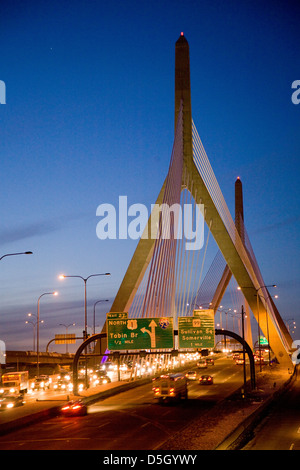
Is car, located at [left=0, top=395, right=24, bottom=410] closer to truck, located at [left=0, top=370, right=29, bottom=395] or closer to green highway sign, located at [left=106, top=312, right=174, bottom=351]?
green highway sign, located at [left=106, top=312, right=174, bottom=351]

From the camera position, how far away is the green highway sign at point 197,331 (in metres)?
41.9

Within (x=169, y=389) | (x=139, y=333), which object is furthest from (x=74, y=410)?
(x=139, y=333)

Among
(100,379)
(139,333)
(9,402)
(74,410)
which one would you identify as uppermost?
(139,333)

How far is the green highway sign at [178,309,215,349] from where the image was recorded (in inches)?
1651

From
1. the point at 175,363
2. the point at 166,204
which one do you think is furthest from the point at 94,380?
the point at 166,204

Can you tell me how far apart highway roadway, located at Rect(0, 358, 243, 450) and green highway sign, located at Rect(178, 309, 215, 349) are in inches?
154

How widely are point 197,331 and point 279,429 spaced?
51.9 ft

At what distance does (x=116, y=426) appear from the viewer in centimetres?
2839

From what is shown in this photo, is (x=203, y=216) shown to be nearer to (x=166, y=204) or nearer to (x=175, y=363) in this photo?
(x=166, y=204)

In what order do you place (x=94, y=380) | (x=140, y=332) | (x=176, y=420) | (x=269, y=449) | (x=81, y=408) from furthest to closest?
(x=94, y=380) < (x=140, y=332) < (x=81, y=408) < (x=176, y=420) < (x=269, y=449)

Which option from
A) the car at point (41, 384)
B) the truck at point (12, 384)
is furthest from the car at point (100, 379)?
the truck at point (12, 384)

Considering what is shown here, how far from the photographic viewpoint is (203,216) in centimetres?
5300

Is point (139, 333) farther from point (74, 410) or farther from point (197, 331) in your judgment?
point (74, 410)
